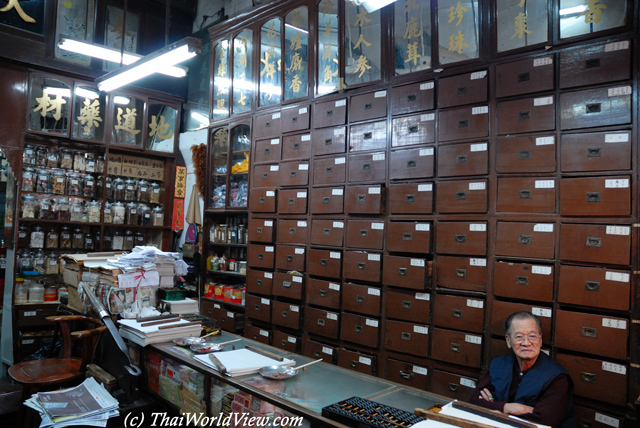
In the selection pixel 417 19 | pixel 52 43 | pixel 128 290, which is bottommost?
pixel 128 290

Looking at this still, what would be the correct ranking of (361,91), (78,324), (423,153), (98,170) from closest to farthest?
(78,324) → (423,153) → (361,91) → (98,170)

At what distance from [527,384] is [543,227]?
934 mm

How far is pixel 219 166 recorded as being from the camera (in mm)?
4824

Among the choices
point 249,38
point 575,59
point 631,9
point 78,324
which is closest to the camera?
point 631,9

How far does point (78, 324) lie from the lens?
2.64 metres

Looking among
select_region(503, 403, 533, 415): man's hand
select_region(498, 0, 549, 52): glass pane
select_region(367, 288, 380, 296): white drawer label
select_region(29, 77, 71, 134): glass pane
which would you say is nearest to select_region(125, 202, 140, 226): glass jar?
select_region(29, 77, 71, 134): glass pane

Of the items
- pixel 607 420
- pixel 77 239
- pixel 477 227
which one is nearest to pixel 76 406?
pixel 477 227

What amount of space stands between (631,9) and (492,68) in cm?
74

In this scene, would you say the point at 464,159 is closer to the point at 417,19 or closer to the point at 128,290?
the point at 417,19

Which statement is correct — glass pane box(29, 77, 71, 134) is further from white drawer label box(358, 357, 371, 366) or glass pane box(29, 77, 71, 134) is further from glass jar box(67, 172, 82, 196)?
white drawer label box(358, 357, 371, 366)

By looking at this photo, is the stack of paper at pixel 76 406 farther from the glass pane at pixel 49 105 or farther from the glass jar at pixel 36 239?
the glass pane at pixel 49 105

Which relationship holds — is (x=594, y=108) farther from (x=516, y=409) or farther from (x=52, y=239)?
(x=52, y=239)

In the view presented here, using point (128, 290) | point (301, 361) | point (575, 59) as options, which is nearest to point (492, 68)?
point (575, 59)

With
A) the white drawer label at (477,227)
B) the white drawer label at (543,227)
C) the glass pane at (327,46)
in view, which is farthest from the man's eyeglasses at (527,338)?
the glass pane at (327,46)
